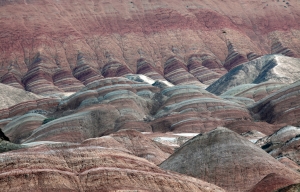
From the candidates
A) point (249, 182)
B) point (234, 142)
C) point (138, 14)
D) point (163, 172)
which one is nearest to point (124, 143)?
point (234, 142)

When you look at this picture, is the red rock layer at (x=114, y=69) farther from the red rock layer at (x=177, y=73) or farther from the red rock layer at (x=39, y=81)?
the red rock layer at (x=39, y=81)

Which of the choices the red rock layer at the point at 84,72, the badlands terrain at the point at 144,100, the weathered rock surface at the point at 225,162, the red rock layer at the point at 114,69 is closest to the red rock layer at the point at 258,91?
the badlands terrain at the point at 144,100

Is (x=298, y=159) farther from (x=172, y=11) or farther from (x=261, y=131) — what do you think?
(x=172, y=11)

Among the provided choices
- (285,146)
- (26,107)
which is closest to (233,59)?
(26,107)

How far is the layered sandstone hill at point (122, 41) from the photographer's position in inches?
6673

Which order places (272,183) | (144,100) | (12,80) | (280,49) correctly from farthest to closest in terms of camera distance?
1. (280,49)
2. (12,80)
3. (144,100)
4. (272,183)

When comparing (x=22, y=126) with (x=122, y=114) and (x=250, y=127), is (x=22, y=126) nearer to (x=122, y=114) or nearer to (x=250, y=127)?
(x=122, y=114)

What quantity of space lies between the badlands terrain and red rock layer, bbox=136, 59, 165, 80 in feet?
1.30

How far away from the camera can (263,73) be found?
133125 millimetres

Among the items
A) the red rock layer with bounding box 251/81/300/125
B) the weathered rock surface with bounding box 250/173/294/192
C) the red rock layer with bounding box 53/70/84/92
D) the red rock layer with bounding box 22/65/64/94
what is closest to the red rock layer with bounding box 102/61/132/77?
the red rock layer with bounding box 53/70/84/92

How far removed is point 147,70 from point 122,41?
58.4 feet

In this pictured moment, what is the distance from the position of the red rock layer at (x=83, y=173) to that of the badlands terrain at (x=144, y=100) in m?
0.05

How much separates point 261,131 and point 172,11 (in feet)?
394

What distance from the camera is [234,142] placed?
4250 cm
